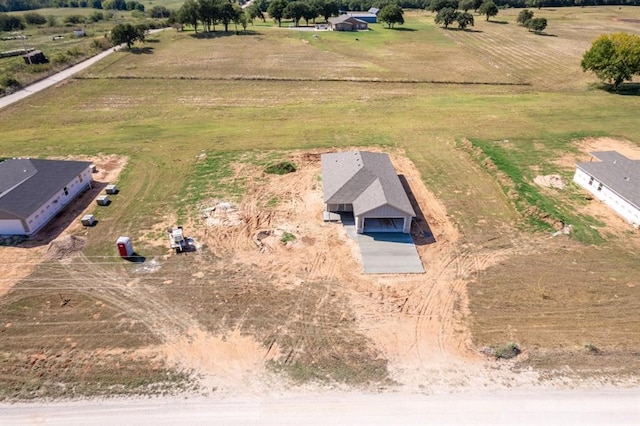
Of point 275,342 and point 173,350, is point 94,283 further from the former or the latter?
point 275,342

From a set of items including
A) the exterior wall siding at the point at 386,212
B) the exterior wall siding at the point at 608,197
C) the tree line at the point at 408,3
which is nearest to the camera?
the exterior wall siding at the point at 386,212

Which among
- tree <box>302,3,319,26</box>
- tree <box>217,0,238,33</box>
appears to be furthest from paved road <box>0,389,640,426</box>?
tree <box>302,3,319,26</box>

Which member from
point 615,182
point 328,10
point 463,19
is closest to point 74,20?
point 328,10

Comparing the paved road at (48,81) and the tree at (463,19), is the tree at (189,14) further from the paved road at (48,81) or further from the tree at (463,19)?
the tree at (463,19)

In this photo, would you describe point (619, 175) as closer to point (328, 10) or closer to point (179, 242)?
point (179, 242)

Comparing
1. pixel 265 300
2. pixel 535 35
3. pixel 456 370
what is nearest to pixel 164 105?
pixel 265 300

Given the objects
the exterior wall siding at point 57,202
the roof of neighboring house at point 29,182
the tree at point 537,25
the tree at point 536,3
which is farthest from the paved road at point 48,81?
the tree at point 536,3

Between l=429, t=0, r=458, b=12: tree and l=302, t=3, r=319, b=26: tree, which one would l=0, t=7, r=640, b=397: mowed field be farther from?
l=429, t=0, r=458, b=12: tree
